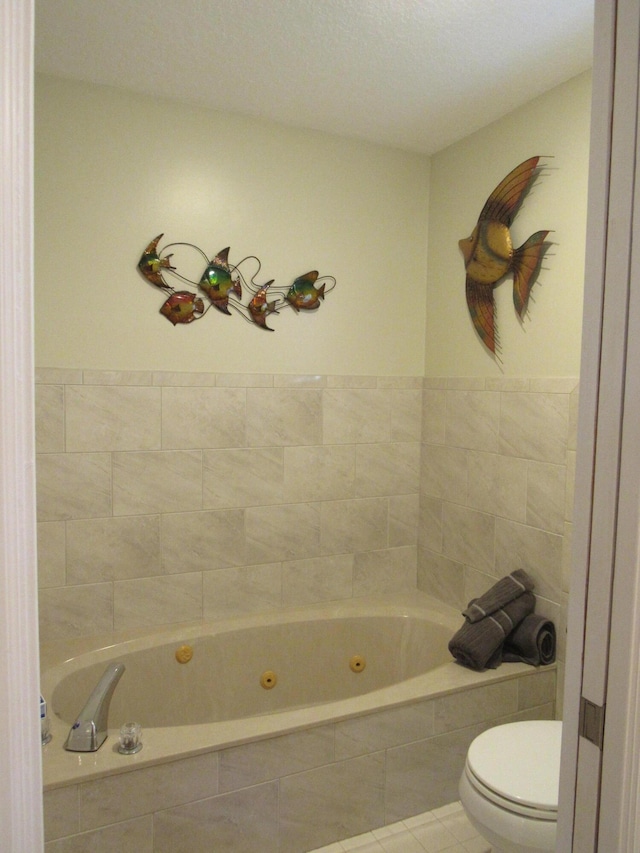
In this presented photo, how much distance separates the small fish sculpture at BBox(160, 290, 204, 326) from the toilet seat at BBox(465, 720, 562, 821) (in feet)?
6.50

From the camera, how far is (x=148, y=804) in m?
1.77

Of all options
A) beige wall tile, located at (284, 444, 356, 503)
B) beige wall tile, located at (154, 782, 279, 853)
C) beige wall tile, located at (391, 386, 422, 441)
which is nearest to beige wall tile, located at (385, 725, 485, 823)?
beige wall tile, located at (154, 782, 279, 853)

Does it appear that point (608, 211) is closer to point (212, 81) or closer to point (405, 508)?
point (212, 81)

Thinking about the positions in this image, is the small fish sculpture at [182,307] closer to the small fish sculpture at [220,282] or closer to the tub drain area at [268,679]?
the small fish sculpture at [220,282]

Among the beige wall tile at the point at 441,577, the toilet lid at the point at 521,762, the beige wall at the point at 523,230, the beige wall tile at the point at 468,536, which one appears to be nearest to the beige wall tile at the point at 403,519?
the beige wall tile at the point at 441,577

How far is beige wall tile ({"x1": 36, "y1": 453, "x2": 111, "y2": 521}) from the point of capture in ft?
8.00

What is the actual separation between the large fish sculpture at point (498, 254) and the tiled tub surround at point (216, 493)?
0.58m

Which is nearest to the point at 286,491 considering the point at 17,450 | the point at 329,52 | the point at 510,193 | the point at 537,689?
the point at 537,689

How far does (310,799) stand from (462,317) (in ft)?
7.09

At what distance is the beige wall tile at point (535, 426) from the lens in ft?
7.84

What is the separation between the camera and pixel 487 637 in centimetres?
237

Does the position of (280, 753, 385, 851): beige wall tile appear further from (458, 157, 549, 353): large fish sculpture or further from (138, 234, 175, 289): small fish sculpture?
(138, 234, 175, 289): small fish sculpture

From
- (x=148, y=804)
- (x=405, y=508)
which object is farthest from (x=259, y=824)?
(x=405, y=508)

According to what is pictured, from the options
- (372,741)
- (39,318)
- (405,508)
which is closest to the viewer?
(372,741)
